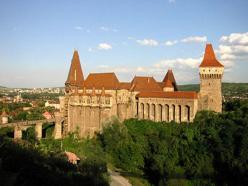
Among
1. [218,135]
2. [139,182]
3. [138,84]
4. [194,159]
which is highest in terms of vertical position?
[138,84]

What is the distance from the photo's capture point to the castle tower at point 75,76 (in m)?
53.4

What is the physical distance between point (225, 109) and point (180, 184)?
1960cm

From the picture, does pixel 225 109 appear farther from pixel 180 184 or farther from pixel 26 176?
pixel 26 176

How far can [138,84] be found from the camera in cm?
5006

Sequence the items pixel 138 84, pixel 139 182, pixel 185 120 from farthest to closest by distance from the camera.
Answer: pixel 138 84, pixel 185 120, pixel 139 182

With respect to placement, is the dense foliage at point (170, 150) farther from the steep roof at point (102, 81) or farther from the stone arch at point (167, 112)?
the steep roof at point (102, 81)

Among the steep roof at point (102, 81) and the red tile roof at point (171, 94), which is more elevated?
the steep roof at point (102, 81)

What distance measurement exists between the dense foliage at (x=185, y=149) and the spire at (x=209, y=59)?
6174 mm

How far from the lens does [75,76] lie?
54188mm

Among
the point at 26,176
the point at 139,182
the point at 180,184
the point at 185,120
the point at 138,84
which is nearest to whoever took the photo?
the point at 26,176

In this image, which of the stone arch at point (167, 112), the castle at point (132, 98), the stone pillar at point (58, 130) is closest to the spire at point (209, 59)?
the castle at point (132, 98)

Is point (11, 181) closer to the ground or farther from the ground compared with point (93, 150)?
farther from the ground

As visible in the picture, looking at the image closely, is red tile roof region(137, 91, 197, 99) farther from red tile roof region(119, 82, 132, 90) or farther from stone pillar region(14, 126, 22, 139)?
stone pillar region(14, 126, 22, 139)

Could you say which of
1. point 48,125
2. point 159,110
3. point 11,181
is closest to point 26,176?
point 11,181
